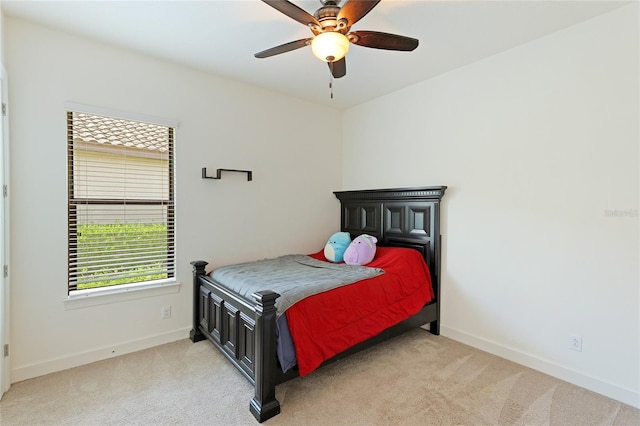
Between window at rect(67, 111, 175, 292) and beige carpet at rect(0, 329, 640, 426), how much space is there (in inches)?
30.4

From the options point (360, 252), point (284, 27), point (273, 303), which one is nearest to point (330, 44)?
point (284, 27)

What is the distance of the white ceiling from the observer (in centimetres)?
215

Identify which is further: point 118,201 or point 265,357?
point 118,201

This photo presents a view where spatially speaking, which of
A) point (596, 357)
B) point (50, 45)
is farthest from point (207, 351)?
point (596, 357)

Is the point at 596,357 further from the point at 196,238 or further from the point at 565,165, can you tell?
the point at 196,238

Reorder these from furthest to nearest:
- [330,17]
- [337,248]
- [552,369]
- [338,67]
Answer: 1. [337,248]
2. [552,369]
3. [338,67]
4. [330,17]

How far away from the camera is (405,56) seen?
9.30 ft

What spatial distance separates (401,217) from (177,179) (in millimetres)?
2415

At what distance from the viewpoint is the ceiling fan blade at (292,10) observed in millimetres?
1637

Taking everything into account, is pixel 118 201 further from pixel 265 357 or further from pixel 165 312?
pixel 265 357

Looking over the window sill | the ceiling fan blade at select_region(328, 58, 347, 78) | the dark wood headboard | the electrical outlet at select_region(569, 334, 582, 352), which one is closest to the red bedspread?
the dark wood headboard

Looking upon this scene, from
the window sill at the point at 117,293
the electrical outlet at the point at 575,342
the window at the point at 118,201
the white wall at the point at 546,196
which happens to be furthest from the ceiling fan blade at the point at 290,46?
the electrical outlet at the point at 575,342

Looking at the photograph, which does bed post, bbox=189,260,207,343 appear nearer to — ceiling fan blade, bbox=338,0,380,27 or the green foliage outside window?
the green foliage outside window

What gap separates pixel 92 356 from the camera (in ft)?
8.52
